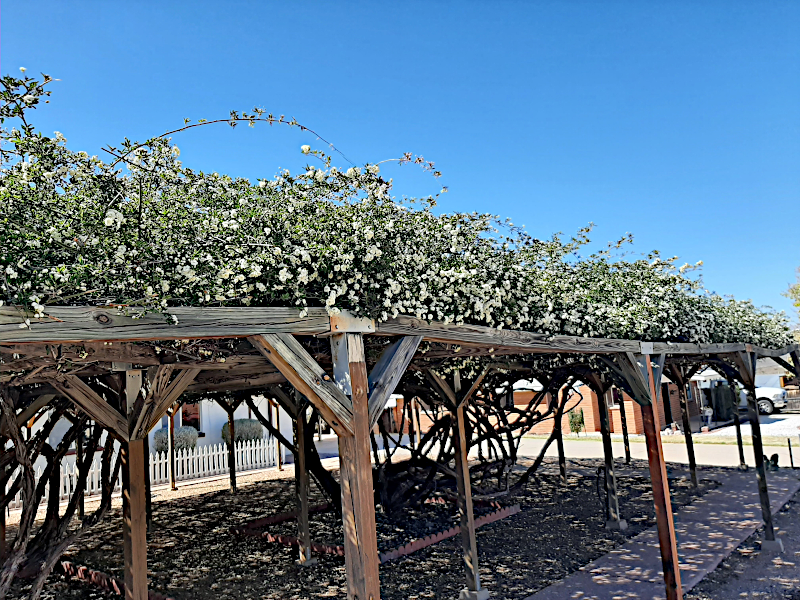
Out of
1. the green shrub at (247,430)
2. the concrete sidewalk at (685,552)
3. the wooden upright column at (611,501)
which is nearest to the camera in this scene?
the concrete sidewalk at (685,552)

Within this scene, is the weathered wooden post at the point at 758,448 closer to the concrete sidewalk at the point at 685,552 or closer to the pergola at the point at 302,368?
the concrete sidewalk at the point at 685,552

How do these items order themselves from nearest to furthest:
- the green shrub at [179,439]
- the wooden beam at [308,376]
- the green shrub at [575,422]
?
the wooden beam at [308,376] → the green shrub at [179,439] → the green shrub at [575,422]

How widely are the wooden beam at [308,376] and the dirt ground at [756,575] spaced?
4.35 meters

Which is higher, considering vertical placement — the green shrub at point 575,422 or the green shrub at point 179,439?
the green shrub at point 179,439

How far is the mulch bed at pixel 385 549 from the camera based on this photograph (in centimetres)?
596

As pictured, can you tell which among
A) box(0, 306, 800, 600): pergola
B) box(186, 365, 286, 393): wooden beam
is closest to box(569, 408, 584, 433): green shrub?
box(0, 306, 800, 600): pergola

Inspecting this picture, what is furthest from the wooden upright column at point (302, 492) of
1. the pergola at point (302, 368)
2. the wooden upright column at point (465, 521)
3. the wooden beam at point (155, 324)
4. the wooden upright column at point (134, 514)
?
the wooden beam at point (155, 324)

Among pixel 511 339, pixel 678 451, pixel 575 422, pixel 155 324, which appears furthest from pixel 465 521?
pixel 575 422

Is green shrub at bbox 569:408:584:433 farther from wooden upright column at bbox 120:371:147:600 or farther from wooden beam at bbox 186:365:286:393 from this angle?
wooden upright column at bbox 120:371:147:600

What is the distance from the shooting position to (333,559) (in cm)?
683

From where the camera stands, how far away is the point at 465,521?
5.73m

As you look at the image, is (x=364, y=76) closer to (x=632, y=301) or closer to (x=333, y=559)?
(x=632, y=301)

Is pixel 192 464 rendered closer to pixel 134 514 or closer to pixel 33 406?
pixel 33 406

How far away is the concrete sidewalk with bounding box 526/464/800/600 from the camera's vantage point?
18.0ft
